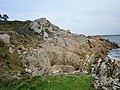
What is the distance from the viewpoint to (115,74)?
1708 centimetres

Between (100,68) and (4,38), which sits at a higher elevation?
(4,38)

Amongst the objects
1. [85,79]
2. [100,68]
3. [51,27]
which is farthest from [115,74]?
[51,27]

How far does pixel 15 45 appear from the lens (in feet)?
104

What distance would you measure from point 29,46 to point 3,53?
8945mm

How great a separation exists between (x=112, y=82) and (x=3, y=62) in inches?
460

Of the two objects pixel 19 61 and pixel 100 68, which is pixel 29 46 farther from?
pixel 100 68

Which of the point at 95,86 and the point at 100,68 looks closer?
the point at 95,86

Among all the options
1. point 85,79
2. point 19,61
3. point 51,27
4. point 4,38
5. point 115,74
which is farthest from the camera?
point 51,27

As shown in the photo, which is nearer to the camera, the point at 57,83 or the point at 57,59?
the point at 57,83

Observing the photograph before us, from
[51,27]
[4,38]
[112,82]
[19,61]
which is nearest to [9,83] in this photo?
[112,82]

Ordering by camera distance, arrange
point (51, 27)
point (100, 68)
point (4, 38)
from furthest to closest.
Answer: point (51, 27)
point (4, 38)
point (100, 68)

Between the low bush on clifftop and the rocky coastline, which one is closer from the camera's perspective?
the low bush on clifftop

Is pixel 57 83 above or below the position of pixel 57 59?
above

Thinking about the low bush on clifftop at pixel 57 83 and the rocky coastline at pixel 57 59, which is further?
the rocky coastline at pixel 57 59
